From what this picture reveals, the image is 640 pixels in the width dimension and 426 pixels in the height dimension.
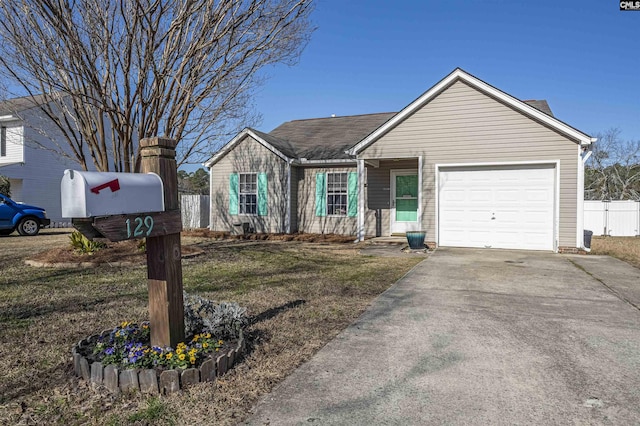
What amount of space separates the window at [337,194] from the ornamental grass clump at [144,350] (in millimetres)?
11529

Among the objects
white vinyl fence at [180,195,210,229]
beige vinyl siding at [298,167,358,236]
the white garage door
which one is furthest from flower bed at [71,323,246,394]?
white vinyl fence at [180,195,210,229]

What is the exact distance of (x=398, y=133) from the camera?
12531 millimetres

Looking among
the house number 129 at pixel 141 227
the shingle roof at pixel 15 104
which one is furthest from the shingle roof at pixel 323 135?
the house number 129 at pixel 141 227

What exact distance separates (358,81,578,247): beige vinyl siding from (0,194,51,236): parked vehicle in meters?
13.3

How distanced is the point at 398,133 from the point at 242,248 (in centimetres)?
581

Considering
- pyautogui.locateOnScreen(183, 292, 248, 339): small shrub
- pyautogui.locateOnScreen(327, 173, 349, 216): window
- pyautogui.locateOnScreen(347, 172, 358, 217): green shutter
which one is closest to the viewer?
pyautogui.locateOnScreen(183, 292, 248, 339): small shrub

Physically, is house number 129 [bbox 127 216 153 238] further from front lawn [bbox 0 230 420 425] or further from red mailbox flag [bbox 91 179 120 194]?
front lawn [bbox 0 230 420 425]

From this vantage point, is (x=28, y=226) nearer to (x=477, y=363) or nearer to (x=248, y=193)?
(x=248, y=193)

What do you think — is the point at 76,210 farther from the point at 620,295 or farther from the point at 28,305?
the point at 620,295

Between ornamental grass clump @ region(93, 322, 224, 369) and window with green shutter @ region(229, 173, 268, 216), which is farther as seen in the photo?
window with green shutter @ region(229, 173, 268, 216)

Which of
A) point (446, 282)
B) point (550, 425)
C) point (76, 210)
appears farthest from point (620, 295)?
point (76, 210)

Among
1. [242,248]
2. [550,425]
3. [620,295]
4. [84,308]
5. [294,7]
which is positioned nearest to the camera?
[550,425]

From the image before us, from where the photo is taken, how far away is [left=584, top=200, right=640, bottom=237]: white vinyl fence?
1811 centimetres

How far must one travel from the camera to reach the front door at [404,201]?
1407 cm
